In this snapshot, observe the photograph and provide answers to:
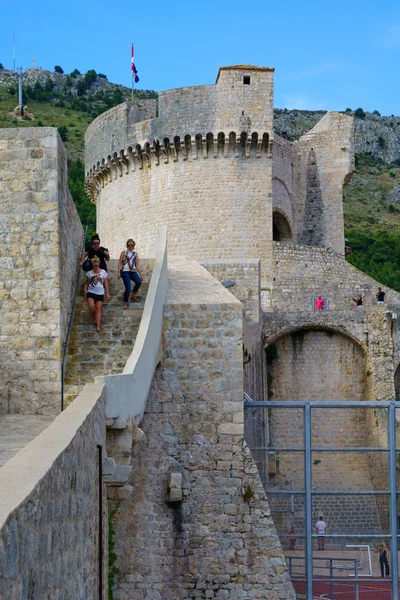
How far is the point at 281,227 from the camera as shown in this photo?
30.6m

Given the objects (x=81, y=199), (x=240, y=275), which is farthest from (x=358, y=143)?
(x=240, y=275)

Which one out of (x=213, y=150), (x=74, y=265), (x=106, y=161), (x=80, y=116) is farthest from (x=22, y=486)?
(x=80, y=116)

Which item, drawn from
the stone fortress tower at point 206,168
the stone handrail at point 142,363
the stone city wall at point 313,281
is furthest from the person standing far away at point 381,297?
the stone handrail at point 142,363

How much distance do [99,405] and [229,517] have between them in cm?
373

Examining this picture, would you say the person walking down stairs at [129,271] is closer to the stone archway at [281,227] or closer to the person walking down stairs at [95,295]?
the person walking down stairs at [95,295]

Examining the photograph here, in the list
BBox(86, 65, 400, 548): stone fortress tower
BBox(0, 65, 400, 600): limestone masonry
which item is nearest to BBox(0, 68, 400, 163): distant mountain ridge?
BBox(86, 65, 400, 548): stone fortress tower

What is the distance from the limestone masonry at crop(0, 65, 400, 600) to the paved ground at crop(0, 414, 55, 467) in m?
0.40

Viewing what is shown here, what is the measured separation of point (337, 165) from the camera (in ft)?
102

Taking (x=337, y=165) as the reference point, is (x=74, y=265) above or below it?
below

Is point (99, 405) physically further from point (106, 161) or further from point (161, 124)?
point (106, 161)

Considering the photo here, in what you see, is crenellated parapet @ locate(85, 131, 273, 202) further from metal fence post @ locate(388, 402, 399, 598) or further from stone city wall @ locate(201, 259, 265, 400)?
metal fence post @ locate(388, 402, 399, 598)

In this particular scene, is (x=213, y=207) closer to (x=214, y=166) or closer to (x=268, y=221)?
(x=214, y=166)

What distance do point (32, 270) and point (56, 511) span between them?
210 inches

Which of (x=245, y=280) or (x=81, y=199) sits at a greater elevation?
(x=81, y=199)
